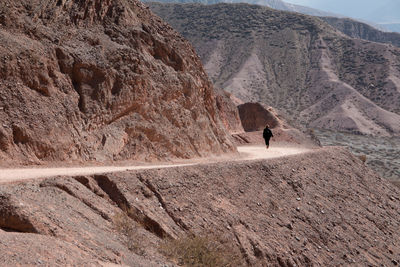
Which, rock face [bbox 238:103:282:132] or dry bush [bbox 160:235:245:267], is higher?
dry bush [bbox 160:235:245:267]

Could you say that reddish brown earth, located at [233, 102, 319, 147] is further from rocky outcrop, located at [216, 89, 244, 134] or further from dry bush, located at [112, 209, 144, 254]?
dry bush, located at [112, 209, 144, 254]

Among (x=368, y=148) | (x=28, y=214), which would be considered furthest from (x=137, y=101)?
(x=368, y=148)

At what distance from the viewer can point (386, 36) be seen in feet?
467

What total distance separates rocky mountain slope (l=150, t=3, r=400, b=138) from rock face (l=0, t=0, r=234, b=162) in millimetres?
51522

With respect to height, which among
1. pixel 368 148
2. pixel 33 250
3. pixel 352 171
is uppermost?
pixel 33 250

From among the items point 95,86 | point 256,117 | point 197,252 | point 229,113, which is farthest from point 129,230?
point 256,117

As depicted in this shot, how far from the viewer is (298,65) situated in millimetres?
87188

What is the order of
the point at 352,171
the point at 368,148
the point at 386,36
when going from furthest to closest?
the point at 386,36
the point at 368,148
the point at 352,171

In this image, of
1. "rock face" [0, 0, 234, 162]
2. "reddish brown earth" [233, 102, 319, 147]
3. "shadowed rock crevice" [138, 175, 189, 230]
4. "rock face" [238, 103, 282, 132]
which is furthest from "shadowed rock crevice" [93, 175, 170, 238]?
"rock face" [238, 103, 282, 132]

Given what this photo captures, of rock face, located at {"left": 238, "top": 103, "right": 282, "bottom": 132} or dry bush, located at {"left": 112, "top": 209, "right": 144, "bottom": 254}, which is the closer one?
dry bush, located at {"left": 112, "top": 209, "right": 144, "bottom": 254}

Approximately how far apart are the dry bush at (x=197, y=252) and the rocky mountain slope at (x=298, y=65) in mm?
59367

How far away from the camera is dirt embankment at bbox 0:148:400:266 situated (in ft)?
25.7

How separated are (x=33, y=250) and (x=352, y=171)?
1899cm

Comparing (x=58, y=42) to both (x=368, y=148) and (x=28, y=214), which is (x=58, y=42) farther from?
(x=368, y=148)
